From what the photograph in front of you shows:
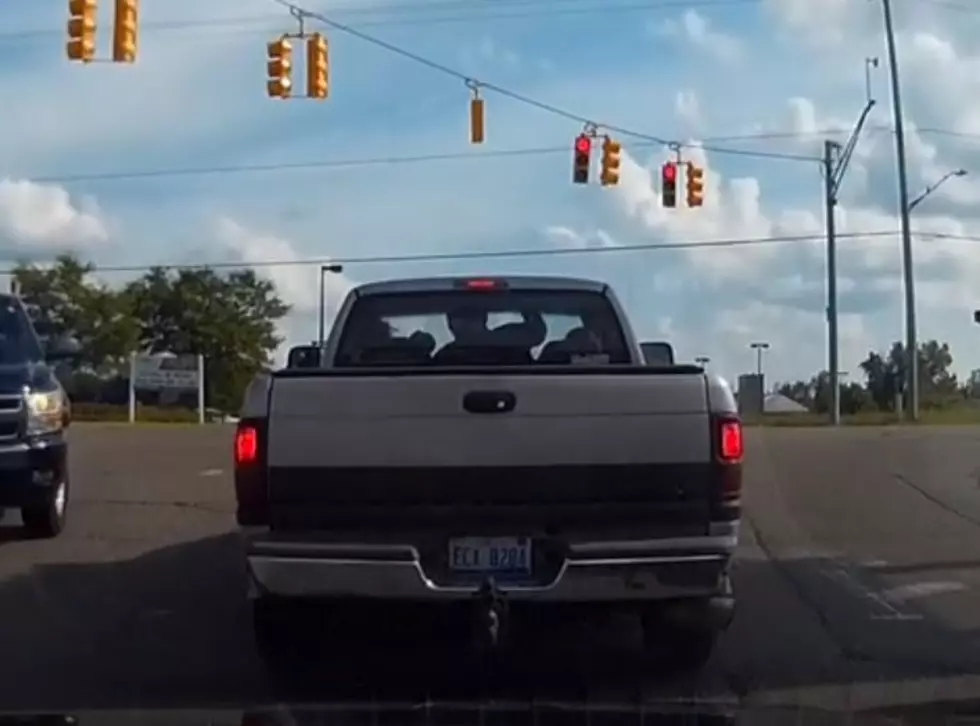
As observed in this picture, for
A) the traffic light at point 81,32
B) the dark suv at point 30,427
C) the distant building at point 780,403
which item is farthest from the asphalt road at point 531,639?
the distant building at point 780,403

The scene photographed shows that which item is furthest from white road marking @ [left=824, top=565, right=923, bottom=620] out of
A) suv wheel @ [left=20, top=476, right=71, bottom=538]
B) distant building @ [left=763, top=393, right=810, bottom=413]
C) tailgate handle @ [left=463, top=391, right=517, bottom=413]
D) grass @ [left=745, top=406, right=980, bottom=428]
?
distant building @ [left=763, top=393, right=810, bottom=413]

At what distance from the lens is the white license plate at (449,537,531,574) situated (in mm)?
8078

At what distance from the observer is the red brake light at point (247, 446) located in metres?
8.00

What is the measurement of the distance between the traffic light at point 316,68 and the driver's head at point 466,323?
1524cm

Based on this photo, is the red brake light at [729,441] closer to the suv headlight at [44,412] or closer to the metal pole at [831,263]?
the suv headlight at [44,412]

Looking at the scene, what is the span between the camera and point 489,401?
798 centimetres

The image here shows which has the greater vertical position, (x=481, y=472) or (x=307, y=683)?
(x=481, y=472)

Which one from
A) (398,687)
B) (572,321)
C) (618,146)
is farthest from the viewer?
(618,146)

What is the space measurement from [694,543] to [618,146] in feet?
86.4

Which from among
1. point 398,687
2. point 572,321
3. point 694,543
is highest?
point 572,321

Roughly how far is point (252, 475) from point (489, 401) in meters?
1.06

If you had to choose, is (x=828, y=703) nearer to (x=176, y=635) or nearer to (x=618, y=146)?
(x=176, y=635)

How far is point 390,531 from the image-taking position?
806 cm

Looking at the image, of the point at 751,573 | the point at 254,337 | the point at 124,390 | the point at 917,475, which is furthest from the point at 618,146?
the point at 254,337
